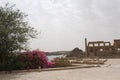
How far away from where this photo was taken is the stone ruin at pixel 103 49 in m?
33.3

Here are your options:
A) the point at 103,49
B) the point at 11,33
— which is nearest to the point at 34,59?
the point at 11,33

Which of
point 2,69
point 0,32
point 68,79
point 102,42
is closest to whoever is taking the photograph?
point 68,79

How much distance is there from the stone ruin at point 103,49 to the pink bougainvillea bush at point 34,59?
14006 millimetres

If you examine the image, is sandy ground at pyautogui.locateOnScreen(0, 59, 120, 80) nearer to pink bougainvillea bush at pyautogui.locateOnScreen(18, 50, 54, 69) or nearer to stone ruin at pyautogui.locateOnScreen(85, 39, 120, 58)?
pink bougainvillea bush at pyautogui.locateOnScreen(18, 50, 54, 69)

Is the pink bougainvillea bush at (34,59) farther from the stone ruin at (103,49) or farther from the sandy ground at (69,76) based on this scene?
the stone ruin at (103,49)

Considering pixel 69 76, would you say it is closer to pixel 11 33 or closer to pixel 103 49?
pixel 11 33

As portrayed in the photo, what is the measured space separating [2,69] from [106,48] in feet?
59.4

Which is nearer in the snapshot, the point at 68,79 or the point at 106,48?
the point at 68,79

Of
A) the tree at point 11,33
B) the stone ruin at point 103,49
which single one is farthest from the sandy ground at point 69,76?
the stone ruin at point 103,49

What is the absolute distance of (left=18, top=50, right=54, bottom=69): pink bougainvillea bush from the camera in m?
19.8

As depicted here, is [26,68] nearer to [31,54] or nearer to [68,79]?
[31,54]

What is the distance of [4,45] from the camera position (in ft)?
62.3

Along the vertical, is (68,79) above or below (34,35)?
below

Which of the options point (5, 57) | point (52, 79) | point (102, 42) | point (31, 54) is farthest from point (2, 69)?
point (102, 42)
